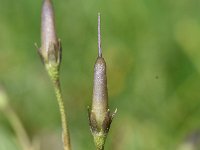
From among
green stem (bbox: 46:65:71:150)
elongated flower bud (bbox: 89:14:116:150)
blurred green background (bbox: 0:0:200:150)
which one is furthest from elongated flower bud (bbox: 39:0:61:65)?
blurred green background (bbox: 0:0:200:150)

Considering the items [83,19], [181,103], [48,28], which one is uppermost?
[48,28]

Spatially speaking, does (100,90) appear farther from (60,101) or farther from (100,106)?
(60,101)

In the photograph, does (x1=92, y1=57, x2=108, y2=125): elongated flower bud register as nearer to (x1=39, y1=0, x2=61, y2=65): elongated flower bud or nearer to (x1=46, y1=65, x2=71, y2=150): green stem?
(x1=46, y1=65, x2=71, y2=150): green stem

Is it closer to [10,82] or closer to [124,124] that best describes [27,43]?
[10,82]

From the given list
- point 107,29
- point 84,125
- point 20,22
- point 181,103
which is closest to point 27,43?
point 20,22

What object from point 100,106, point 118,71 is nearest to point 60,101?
point 100,106

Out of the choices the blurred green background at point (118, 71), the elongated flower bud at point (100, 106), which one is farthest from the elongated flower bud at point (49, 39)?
the blurred green background at point (118, 71)

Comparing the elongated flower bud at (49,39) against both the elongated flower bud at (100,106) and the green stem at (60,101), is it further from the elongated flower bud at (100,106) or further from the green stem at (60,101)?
the elongated flower bud at (100,106)
